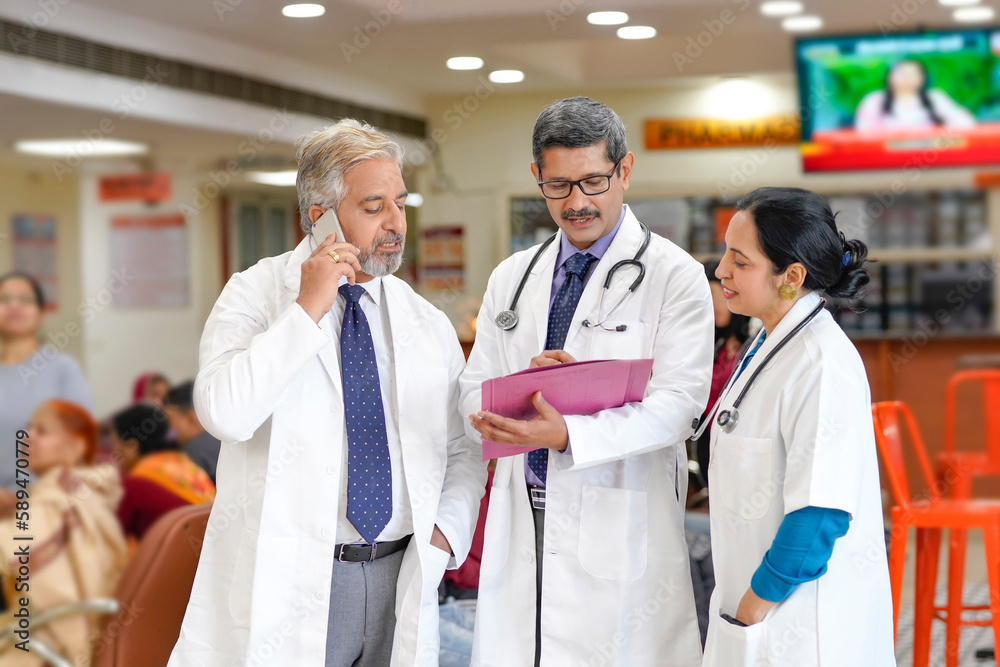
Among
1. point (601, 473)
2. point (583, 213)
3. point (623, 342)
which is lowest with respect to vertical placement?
point (601, 473)

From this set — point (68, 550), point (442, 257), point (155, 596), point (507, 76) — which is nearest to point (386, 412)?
point (155, 596)

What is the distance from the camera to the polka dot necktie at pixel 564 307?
190 centimetres

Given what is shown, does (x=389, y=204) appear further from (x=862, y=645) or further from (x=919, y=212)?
(x=919, y=212)

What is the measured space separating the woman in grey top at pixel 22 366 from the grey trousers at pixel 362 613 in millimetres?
2834

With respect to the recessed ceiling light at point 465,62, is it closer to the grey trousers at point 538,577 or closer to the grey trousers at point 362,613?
the grey trousers at point 538,577

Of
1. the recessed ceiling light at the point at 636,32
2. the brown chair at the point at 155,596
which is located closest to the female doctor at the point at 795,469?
the brown chair at the point at 155,596

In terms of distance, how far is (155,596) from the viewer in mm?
2018

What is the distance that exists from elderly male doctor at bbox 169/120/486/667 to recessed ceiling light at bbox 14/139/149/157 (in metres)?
4.74

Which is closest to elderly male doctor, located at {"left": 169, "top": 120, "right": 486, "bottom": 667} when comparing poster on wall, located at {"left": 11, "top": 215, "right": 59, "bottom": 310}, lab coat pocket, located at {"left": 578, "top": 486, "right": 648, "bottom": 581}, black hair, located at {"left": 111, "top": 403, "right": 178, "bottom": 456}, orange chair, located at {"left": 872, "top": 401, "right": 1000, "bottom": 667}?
lab coat pocket, located at {"left": 578, "top": 486, "right": 648, "bottom": 581}

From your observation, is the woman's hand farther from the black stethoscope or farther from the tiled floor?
the tiled floor

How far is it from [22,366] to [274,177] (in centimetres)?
392

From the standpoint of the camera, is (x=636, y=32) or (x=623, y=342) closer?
(x=623, y=342)

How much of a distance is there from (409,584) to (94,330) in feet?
21.3

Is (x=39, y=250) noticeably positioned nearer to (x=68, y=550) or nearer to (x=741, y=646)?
(x=68, y=550)
